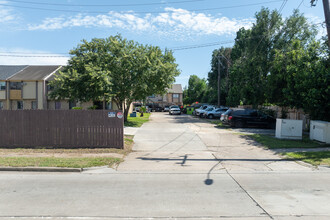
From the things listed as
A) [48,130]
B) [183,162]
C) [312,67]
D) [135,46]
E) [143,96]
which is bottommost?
[183,162]

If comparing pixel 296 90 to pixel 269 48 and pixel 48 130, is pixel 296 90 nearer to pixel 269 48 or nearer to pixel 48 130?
pixel 269 48

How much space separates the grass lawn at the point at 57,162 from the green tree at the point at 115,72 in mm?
10820

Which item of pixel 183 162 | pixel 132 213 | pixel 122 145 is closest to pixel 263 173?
pixel 183 162

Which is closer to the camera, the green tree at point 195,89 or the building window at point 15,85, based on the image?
the building window at point 15,85

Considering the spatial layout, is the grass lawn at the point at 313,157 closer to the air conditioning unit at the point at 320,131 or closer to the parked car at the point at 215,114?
the air conditioning unit at the point at 320,131

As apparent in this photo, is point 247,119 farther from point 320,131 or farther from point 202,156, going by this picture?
point 202,156

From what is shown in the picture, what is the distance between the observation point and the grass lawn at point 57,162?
7.91 meters

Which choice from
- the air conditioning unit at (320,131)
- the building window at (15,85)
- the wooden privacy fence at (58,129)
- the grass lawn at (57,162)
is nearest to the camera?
the grass lawn at (57,162)

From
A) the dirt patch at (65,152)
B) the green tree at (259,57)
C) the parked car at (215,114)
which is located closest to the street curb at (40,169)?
the dirt patch at (65,152)

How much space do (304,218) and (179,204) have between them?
89.6 inches

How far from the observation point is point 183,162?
351 inches

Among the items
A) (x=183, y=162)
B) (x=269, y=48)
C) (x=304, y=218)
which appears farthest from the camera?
(x=269, y=48)

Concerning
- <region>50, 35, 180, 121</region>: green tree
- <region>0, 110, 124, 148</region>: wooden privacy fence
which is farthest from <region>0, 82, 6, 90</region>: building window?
<region>0, 110, 124, 148</region>: wooden privacy fence

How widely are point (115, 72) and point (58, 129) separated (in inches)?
416
